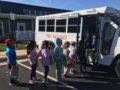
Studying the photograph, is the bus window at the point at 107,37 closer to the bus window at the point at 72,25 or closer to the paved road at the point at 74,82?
the paved road at the point at 74,82

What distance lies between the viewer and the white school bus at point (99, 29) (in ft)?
38.3

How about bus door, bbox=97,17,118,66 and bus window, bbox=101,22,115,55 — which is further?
bus window, bbox=101,22,115,55

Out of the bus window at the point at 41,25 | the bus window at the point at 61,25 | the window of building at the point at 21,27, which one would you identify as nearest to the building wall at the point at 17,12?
the window of building at the point at 21,27

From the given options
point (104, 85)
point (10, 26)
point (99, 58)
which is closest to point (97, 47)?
point (99, 58)

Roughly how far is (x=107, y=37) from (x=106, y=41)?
6.8 inches

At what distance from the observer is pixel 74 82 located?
34.3 feet

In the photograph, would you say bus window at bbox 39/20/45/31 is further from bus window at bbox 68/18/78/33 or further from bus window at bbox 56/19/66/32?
bus window at bbox 68/18/78/33

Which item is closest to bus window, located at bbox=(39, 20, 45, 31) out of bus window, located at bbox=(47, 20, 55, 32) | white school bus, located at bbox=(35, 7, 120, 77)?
bus window, located at bbox=(47, 20, 55, 32)

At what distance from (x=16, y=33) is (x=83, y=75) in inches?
835

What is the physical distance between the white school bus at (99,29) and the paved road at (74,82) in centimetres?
60

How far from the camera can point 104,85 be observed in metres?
10.1

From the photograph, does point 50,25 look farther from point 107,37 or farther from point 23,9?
point 23,9

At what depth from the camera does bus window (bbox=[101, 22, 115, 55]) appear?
39.0 feet

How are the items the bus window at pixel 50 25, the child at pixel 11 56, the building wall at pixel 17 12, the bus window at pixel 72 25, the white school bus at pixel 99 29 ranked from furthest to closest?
the building wall at pixel 17 12, the bus window at pixel 50 25, the bus window at pixel 72 25, the white school bus at pixel 99 29, the child at pixel 11 56
